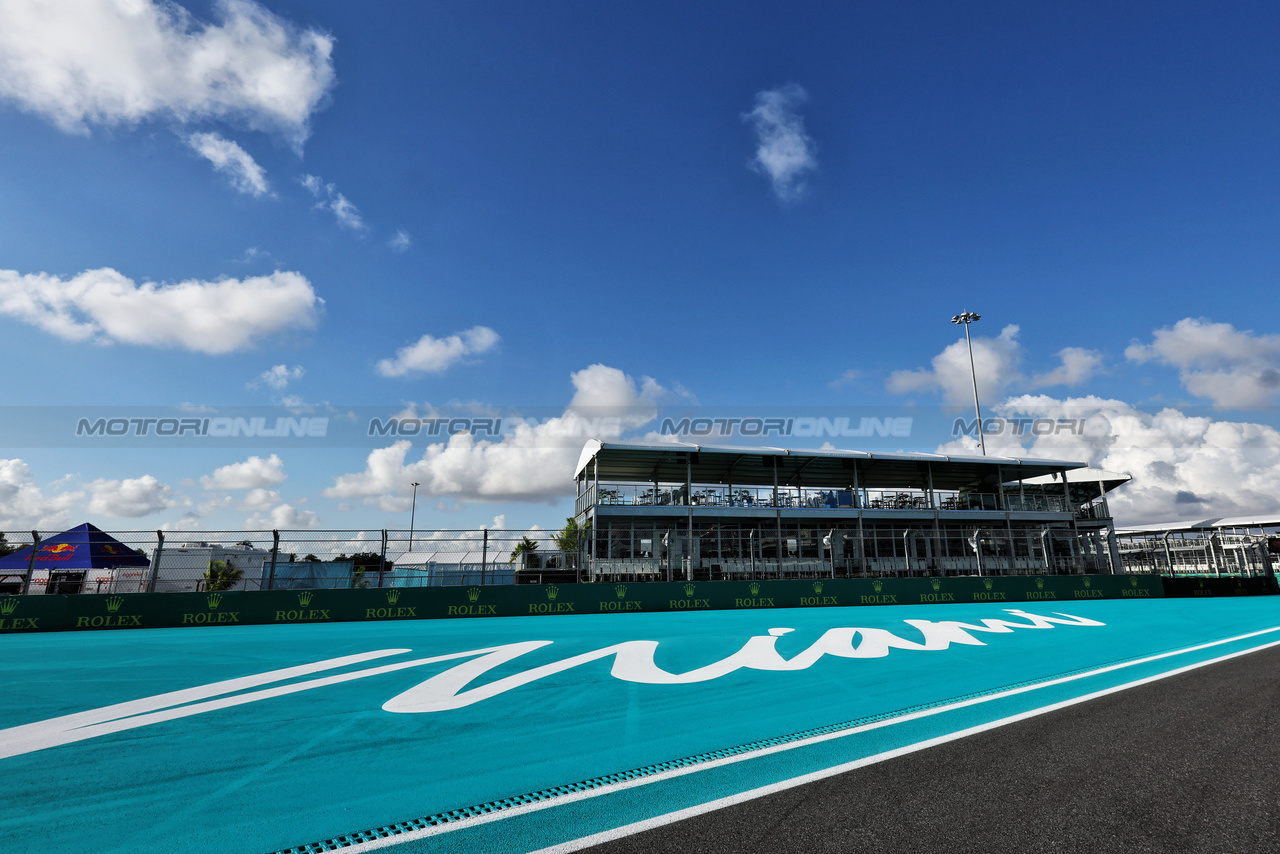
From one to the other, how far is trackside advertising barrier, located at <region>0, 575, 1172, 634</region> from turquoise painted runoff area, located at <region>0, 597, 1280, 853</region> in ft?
9.38

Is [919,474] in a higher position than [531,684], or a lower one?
higher

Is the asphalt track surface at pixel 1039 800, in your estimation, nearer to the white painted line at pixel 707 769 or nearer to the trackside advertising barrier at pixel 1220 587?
the white painted line at pixel 707 769

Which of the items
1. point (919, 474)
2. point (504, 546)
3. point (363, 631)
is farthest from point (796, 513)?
point (363, 631)

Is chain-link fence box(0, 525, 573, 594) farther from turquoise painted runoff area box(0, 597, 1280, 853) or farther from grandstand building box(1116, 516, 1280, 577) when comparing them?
grandstand building box(1116, 516, 1280, 577)

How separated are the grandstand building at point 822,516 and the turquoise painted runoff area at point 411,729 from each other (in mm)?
16257

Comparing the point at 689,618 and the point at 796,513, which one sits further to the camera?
the point at 796,513

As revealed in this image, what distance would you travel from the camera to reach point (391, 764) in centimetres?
417

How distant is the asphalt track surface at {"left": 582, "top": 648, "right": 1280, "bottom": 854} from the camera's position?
2969 millimetres

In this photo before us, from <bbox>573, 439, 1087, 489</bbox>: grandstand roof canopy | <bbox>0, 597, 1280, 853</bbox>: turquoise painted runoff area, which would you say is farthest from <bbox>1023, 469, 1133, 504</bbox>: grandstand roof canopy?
<bbox>0, 597, 1280, 853</bbox>: turquoise painted runoff area

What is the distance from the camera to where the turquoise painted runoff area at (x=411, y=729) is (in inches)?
131

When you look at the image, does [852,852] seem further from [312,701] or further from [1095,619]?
[1095,619]

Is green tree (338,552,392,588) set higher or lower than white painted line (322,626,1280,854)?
higher

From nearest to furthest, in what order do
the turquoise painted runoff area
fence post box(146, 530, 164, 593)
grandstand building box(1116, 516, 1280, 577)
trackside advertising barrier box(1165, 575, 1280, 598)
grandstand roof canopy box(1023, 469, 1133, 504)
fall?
the turquoise painted runoff area, fence post box(146, 530, 164, 593), trackside advertising barrier box(1165, 575, 1280, 598), grandstand building box(1116, 516, 1280, 577), grandstand roof canopy box(1023, 469, 1133, 504)

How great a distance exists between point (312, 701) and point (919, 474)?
3857 centimetres
